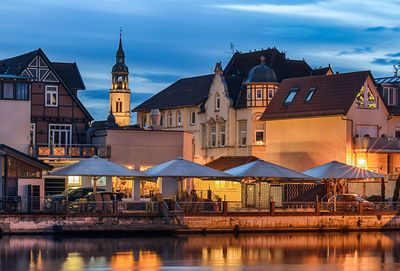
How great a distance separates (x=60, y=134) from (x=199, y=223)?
22826 mm

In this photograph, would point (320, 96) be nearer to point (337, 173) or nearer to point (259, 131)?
point (259, 131)

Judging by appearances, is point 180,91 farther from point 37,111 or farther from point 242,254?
point 242,254

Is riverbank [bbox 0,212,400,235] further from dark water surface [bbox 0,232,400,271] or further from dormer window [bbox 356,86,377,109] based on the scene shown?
dormer window [bbox 356,86,377,109]

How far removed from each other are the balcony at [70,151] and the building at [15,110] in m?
2.09

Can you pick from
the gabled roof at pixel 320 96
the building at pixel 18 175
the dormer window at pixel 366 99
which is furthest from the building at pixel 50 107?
the dormer window at pixel 366 99

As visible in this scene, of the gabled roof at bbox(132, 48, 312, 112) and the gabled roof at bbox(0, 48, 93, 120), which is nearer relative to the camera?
the gabled roof at bbox(0, 48, 93, 120)

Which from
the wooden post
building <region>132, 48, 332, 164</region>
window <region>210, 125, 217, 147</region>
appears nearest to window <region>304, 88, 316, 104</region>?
building <region>132, 48, 332, 164</region>

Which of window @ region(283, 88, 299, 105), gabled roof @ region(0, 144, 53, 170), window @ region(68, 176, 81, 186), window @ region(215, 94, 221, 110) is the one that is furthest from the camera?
window @ region(215, 94, 221, 110)

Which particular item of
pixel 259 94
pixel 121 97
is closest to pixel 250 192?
pixel 259 94

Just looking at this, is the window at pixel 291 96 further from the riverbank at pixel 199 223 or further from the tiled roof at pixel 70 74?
the riverbank at pixel 199 223

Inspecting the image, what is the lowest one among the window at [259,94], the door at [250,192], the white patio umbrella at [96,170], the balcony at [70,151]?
the door at [250,192]

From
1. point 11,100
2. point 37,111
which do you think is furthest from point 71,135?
point 11,100

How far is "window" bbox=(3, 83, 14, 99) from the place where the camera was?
64.1m

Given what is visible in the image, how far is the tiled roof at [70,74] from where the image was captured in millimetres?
76438
